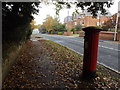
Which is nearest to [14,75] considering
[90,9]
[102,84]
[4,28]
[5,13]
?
[4,28]

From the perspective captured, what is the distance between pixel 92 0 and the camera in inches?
191

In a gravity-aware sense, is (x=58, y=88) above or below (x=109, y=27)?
below

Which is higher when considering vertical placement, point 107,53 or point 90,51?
point 90,51

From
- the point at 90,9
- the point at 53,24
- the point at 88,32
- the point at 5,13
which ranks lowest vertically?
the point at 88,32

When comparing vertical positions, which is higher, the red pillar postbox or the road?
the red pillar postbox

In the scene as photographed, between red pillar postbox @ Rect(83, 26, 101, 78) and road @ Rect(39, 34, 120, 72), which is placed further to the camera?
road @ Rect(39, 34, 120, 72)

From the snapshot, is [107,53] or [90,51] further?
[107,53]

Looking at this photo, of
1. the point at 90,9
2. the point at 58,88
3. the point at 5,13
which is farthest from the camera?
the point at 90,9

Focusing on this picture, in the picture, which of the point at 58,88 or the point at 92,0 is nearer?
the point at 58,88

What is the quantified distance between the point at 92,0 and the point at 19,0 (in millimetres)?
3085

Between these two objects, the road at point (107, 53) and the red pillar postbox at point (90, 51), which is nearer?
the red pillar postbox at point (90, 51)

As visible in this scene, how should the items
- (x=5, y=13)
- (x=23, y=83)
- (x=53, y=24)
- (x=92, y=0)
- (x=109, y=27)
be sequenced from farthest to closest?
(x=53, y=24), (x=109, y=27), (x=92, y=0), (x=5, y=13), (x=23, y=83)

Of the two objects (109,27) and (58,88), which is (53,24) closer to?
(109,27)

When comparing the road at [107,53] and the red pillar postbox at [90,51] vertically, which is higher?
the red pillar postbox at [90,51]
